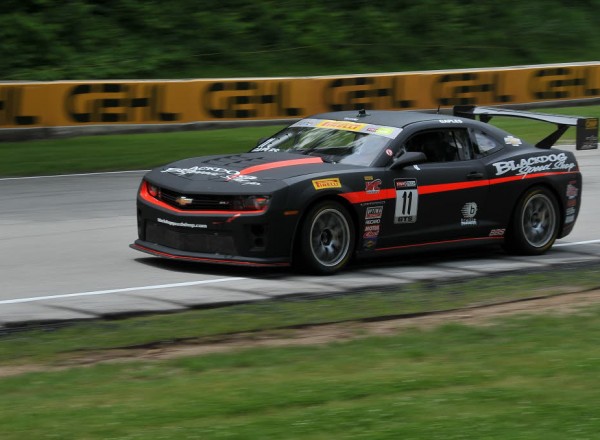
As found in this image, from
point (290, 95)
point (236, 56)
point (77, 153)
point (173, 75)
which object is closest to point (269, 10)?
point (236, 56)

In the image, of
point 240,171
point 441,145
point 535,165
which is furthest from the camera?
point 535,165

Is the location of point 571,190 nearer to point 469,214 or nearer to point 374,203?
point 469,214

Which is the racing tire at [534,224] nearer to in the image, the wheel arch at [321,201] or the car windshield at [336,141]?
the car windshield at [336,141]

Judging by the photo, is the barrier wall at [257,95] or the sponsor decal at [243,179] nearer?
the sponsor decal at [243,179]

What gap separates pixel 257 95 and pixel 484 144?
39.2 ft

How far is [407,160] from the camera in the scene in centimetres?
1045

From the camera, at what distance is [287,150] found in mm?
11055

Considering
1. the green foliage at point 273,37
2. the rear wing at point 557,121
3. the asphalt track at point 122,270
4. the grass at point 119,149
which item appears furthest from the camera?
the green foliage at point 273,37

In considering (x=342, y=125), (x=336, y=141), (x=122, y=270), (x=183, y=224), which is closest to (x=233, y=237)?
(x=183, y=224)

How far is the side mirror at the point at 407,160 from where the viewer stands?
10.5m

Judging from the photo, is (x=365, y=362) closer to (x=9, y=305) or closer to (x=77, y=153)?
(x=9, y=305)

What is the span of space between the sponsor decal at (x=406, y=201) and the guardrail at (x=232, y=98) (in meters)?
11.4

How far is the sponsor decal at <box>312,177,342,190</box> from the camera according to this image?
32.7 ft

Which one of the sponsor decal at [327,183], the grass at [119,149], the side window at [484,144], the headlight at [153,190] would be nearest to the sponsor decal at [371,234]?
the sponsor decal at [327,183]
